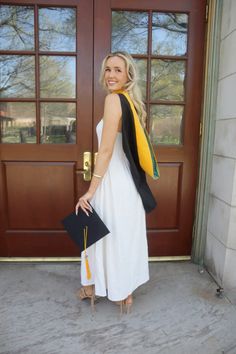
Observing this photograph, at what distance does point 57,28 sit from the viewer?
234 cm

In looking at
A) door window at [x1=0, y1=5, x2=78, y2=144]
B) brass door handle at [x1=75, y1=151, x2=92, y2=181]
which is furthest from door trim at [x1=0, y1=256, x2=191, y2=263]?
door window at [x1=0, y1=5, x2=78, y2=144]

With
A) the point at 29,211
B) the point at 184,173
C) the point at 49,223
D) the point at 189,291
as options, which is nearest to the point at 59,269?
the point at 49,223

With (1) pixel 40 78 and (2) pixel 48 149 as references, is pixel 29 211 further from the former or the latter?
(1) pixel 40 78

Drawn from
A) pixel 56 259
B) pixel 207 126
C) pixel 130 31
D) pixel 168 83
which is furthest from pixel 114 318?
pixel 130 31

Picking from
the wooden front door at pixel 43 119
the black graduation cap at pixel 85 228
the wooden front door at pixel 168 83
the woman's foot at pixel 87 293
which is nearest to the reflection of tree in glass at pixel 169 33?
the wooden front door at pixel 168 83

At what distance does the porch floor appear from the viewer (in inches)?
65.9

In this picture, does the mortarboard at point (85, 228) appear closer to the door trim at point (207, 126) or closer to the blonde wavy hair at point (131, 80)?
the blonde wavy hair at point (131, 80)

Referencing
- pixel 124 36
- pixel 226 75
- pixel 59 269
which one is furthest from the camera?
pixel 59 269

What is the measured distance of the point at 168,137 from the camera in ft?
8.38

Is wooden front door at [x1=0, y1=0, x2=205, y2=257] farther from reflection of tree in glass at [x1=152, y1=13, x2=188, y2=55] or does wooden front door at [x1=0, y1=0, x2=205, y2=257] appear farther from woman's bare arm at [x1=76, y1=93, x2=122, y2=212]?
woman's bare arm at [x1=76, y1=93, x2=122, y2=212]

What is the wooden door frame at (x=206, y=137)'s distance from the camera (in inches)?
89.9

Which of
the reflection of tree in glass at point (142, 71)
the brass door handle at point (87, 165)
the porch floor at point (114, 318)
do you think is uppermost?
the reflection of tree in glass at point (142, 71)

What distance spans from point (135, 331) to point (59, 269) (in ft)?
3.31

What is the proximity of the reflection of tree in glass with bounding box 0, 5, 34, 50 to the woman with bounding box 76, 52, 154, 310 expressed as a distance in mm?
1028
